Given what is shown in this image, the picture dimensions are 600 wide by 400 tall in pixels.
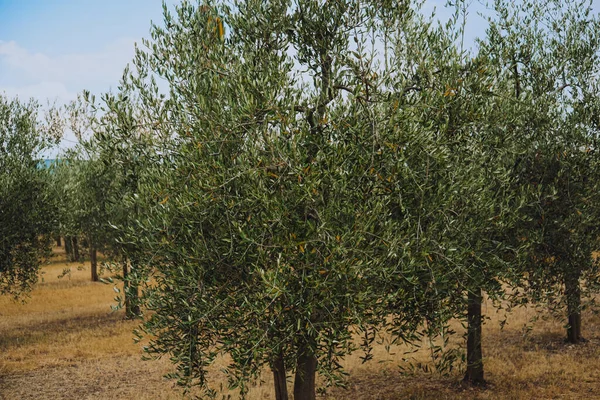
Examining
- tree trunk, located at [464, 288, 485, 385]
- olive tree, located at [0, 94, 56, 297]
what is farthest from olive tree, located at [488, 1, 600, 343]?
olive tree, located at [0, 94, 56, 297]

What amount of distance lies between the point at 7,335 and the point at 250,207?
86.5 feet

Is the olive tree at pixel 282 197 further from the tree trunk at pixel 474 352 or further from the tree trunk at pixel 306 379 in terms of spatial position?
the tree trunk at pixel 474 352

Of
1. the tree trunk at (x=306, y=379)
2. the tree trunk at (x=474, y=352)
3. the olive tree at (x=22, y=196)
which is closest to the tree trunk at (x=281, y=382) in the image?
the tree trunk at (x=306, y=379)

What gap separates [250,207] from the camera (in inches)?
391

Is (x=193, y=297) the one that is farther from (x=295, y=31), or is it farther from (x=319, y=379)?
(x=319, y=379)

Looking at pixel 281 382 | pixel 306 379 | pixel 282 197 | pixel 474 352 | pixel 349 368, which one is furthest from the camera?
pixel 349 368

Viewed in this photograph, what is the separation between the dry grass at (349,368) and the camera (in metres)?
17.8

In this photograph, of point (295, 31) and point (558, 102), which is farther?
point (558, 102)

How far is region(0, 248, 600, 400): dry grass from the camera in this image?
17.8 meters

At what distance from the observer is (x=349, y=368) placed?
70.3 feet

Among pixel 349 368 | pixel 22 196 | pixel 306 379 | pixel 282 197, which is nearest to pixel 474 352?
pixel 349 368

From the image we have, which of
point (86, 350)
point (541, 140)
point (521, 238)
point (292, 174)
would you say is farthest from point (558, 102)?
point (86, 350)

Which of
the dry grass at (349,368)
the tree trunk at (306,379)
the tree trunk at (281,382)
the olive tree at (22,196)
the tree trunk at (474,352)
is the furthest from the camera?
the olive tree at (22,196)

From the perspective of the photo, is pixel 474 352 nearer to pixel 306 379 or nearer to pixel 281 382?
pixel 281 382
